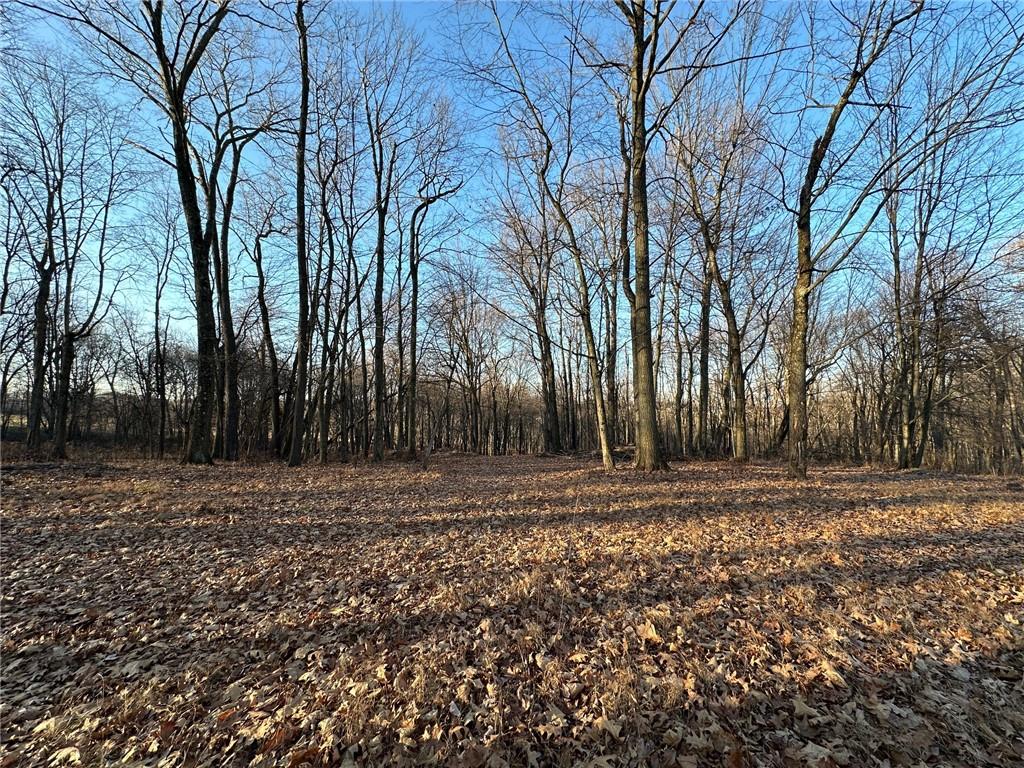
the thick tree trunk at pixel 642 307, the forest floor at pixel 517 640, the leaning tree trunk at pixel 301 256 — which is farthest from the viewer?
the leaning tree trunk at pixel 301 256

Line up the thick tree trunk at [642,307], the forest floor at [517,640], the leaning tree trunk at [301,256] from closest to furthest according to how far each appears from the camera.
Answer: the forest floor at [517,640] → the thick tree trunk at [642,307] → the leaning tree trunk at [301,256]

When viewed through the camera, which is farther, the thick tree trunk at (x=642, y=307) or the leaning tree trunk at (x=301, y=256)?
the leaning tree trunk at (x=301, y=256)

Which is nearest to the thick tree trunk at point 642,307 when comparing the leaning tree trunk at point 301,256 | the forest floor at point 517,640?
the forest floor at point 517,640

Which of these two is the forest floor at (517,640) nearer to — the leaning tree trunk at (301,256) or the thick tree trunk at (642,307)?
the thick tree trunk at (642,307)

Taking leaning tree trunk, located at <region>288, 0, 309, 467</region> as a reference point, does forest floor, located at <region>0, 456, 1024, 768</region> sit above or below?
below

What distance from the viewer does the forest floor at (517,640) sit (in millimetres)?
2607

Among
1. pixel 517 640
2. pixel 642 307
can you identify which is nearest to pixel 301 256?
pixel 642 307

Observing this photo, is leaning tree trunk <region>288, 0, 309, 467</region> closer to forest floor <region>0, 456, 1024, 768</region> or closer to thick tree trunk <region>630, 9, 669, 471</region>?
forest floor <region>0, 456, 1024, 768</region>

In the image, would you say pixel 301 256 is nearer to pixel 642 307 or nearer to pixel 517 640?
pixel 642 307

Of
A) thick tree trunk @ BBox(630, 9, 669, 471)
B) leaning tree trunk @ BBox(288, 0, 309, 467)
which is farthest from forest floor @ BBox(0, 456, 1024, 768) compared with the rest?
leaning tree trunk @ BBox(288, 0, 309, 467)

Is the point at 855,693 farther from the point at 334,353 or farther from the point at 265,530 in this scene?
the point at 334,353

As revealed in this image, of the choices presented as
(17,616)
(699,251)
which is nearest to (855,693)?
(17,616)

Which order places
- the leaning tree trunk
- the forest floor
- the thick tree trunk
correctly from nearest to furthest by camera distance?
the forest floor, the thick tree trunk, the leaning tree trunk

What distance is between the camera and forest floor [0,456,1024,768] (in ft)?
8.55
